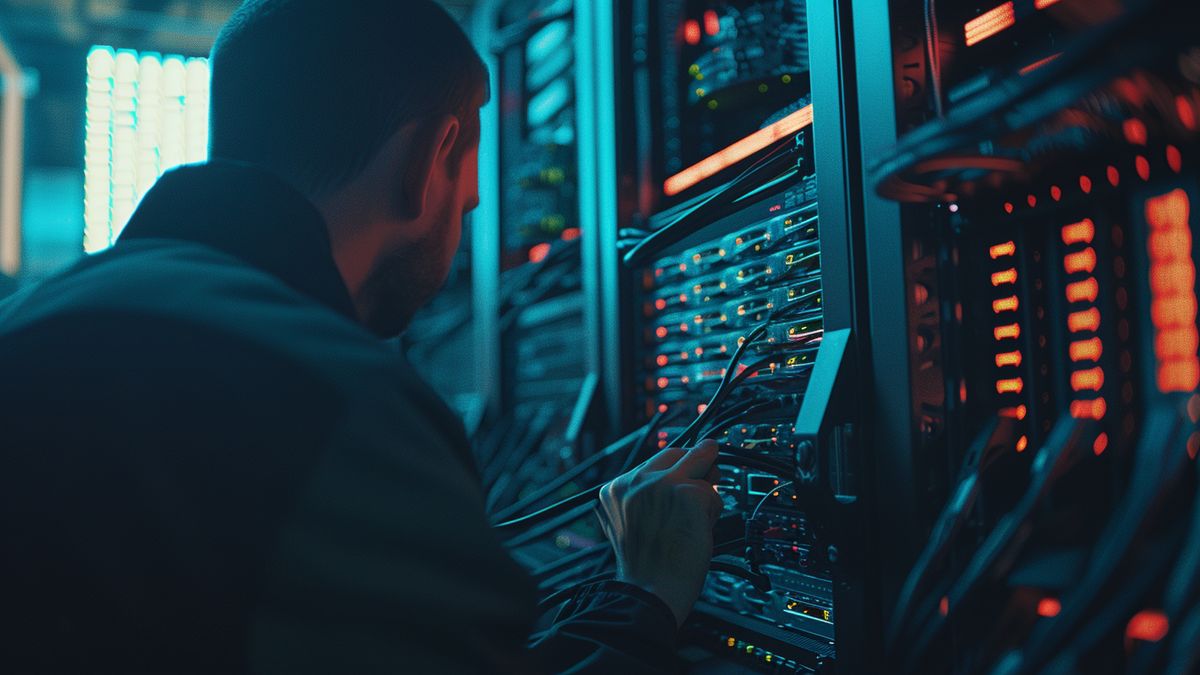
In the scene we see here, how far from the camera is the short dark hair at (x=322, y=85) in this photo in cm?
72

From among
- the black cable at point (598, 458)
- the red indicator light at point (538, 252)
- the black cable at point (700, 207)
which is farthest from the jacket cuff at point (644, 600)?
the red indicator light at point (538, 252)

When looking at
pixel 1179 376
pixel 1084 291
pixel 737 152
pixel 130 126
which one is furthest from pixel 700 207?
pixel 130 126

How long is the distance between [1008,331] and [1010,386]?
5 cm

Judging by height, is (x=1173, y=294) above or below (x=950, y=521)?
above

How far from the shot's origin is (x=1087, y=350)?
1.93ft

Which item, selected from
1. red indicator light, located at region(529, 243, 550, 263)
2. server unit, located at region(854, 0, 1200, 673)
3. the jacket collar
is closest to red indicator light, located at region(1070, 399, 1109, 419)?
server unit, located at region(854, 0, 1200, 673)

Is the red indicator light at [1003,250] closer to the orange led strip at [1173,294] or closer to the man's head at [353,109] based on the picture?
the orange led strip at [1173,294]

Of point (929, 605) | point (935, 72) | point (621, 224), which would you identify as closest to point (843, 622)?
point (929, 605)

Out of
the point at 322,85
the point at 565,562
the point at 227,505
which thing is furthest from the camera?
the point at 565,562

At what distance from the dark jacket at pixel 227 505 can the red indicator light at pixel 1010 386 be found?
1.45 ft

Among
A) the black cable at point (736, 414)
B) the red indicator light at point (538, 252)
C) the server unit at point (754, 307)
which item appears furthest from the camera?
the red indicator light at point (538, 252)

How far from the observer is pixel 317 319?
1.57 ft

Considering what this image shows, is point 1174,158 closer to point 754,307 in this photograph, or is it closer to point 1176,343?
point 1176,343

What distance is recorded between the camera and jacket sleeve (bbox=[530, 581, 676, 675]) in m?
0.64
